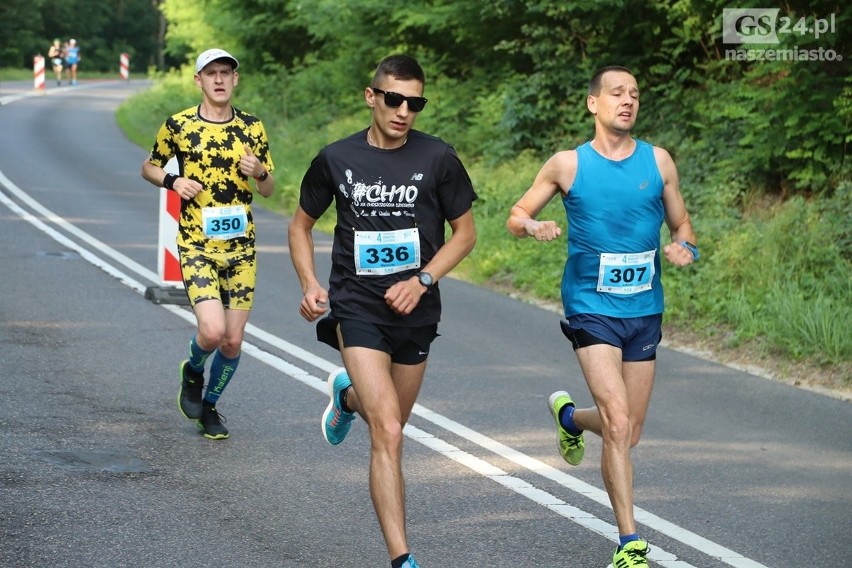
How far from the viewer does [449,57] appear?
24531mm

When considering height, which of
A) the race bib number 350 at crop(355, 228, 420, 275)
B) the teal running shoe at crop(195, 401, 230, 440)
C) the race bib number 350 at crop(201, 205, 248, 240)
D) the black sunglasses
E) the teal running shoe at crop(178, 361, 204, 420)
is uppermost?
the black sunglasses

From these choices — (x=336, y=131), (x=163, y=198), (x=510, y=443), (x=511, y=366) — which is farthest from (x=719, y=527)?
(x=336, y=131)

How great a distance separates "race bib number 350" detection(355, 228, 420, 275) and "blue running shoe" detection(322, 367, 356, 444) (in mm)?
1009

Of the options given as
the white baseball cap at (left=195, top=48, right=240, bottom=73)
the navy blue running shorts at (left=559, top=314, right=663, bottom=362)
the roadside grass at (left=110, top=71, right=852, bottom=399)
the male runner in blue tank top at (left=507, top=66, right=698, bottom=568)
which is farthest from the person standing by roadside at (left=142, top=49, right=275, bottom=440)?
the roadside grass at (left=110, top=71, right=852, bottom=399)

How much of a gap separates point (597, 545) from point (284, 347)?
5139 millimetres

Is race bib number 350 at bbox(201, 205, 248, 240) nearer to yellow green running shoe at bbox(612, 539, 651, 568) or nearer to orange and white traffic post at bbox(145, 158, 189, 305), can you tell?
yellow green running shoe at bbox(612, 539, 651, 568)

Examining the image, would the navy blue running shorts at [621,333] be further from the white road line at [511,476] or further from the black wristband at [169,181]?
the black wristband at [169,181]

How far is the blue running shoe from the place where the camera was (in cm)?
663

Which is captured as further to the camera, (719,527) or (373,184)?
(719,527)

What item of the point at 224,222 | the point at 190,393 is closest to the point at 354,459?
the point at 190,393

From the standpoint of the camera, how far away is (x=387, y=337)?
5.79m

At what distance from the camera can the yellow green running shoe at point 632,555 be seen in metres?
5.51

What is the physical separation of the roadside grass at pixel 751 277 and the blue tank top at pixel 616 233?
4.47m

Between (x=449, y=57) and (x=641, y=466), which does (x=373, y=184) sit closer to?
(x=641, y=466)
